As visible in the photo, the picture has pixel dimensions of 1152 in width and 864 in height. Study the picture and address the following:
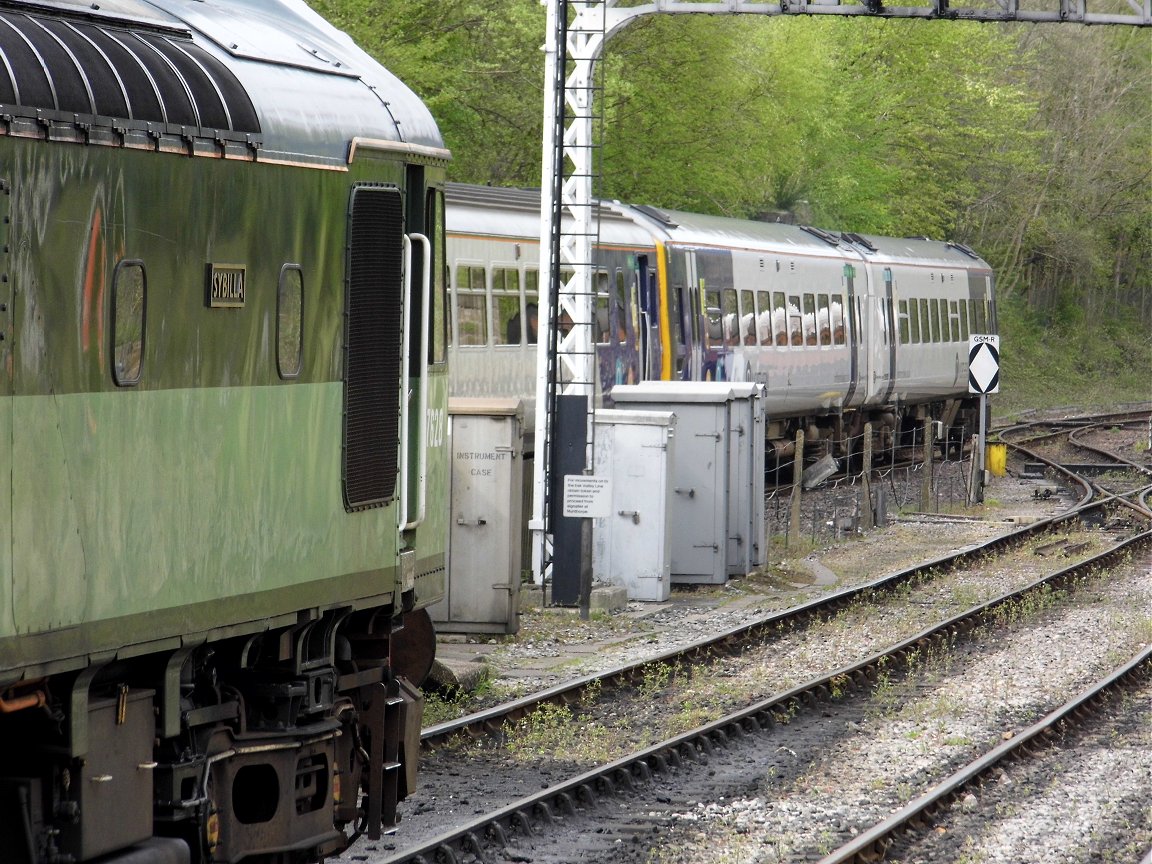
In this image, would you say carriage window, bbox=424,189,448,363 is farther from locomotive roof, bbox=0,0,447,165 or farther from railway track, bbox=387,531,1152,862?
railway track, bbox=387,531,1152,862

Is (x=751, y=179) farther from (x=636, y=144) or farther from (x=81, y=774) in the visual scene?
(x=81, y=774)

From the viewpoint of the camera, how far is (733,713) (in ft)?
38.9

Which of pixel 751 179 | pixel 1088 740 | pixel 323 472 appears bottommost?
pixel 1088 740

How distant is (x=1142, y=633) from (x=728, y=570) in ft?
13.4

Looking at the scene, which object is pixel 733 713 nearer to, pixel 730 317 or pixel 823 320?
pixel 730 317

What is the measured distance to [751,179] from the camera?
133ft

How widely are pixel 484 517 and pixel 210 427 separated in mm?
8224

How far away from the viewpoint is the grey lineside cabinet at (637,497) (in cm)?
1666

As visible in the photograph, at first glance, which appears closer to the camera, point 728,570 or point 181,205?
point 181,205

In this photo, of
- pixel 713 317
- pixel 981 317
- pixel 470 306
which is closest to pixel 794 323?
pixel 713 317

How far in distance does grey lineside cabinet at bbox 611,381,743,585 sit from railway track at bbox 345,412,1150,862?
125 centimetres

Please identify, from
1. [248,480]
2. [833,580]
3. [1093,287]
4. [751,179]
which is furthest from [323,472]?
[1093,287]

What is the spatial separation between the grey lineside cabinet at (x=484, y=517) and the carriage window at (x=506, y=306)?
378 cm

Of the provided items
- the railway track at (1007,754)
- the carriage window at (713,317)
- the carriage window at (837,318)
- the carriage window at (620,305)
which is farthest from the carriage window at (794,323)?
the railway track at (1007,754)
